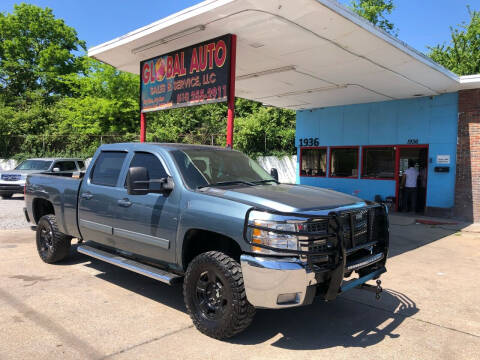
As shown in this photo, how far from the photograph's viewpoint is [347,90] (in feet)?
39.7

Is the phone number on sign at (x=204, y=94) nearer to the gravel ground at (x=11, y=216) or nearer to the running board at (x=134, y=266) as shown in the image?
the running board at (x=134, y=266)

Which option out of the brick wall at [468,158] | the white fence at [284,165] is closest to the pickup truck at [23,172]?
the white fence at [284,165]

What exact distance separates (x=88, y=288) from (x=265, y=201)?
2872 millimetres

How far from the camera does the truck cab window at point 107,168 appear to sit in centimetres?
484

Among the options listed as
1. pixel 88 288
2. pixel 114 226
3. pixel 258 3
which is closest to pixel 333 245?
pixel 114 226

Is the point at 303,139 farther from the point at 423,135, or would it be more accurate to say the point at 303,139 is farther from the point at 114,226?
the point at 114,226

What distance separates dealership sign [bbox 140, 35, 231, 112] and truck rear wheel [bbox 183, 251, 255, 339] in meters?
4.95

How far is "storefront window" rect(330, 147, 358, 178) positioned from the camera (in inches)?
559

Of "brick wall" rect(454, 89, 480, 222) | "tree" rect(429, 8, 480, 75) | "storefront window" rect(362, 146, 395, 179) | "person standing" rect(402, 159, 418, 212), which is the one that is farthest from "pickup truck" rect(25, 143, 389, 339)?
"tree" rect(429, 8, 480, 75)

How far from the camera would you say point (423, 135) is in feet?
40.5

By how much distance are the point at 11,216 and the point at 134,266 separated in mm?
8455

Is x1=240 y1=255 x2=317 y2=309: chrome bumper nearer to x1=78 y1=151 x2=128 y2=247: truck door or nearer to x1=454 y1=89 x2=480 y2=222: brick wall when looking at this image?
x1=78 y1=151 x2=128 y2=247: truck door

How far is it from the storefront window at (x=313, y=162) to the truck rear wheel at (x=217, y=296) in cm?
1227

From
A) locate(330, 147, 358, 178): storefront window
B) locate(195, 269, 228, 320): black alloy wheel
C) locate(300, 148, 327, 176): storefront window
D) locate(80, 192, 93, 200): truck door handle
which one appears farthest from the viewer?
locate(300, 148, 327, 176): storefront window
